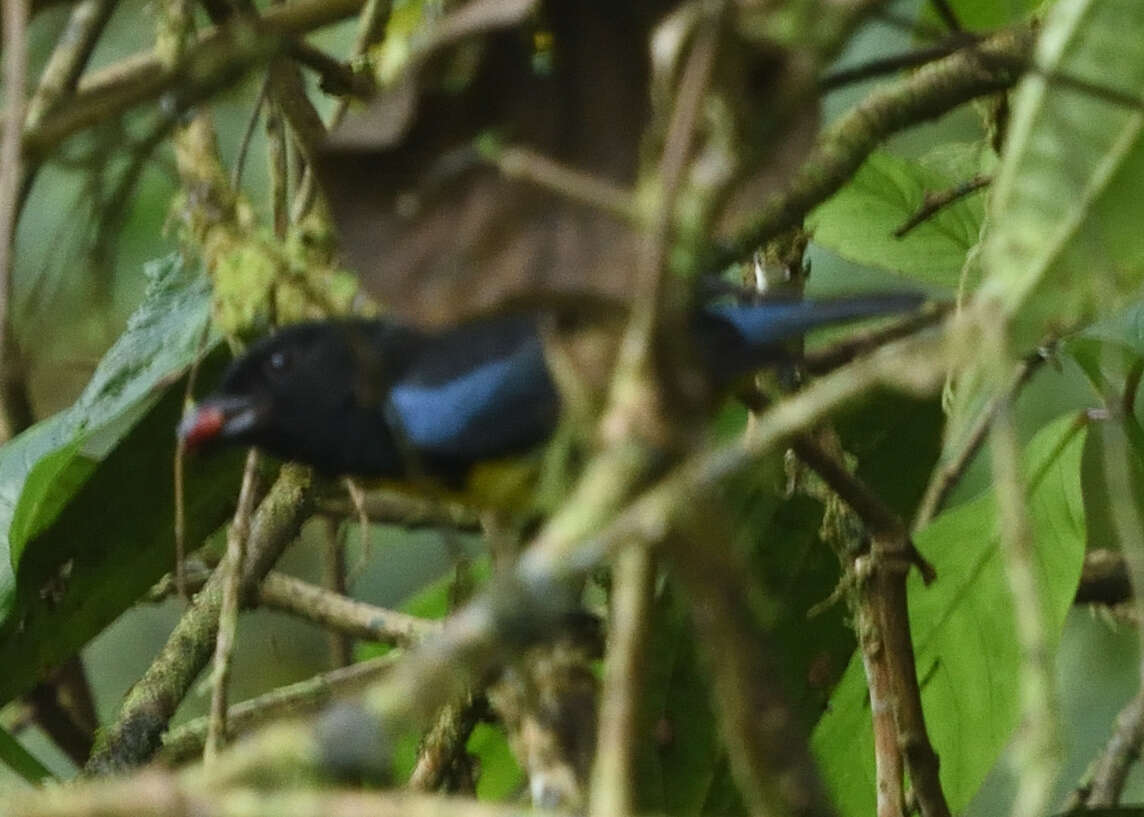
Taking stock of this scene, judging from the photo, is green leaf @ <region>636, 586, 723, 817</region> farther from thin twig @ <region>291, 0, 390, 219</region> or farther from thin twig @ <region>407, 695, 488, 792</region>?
thin twig @ <region>291, 0, 390, 219</region>

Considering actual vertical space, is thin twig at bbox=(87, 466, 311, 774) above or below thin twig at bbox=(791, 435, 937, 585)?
above

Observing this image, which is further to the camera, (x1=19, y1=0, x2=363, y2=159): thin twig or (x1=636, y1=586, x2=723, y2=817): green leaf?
(x1=636, y1=586, x2=723, y2=817): green leaf

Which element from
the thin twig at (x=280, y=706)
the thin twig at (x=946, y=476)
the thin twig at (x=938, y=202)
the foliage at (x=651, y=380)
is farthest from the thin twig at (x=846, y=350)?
the thin twig at (x=280, y=706)

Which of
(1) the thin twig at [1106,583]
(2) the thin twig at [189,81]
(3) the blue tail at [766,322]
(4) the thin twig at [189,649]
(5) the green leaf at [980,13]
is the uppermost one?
(2) the thin twig at [189,81]

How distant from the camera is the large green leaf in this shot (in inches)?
71.6

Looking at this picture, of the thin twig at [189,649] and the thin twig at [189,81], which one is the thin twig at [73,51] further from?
the thin twig at [189,81]

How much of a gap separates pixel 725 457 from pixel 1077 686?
2.52 m

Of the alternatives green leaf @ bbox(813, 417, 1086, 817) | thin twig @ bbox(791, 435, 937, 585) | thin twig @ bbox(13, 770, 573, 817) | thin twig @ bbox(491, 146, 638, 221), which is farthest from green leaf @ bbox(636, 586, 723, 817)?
thin twig @ bbox(13, 770, 573, 817)

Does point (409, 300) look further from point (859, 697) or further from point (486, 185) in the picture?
point (859, 697)

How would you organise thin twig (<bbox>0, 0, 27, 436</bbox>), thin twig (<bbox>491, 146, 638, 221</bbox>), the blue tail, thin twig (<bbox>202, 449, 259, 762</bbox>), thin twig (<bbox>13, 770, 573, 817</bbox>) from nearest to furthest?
thin twig (<bbox>13, 770, 573, 817</bbox>), thin twig (<bbox>491, 146, 638, 221</bbox>), thin twig (<bbox>0, 0, 27, 436</bbox>), thin twig (<bbox>202, 449, 259, 762</bbox>), the blue tail

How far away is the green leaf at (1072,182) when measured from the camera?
38.6 inches

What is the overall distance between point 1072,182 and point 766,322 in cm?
68

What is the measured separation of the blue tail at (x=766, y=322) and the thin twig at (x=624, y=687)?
0.93m

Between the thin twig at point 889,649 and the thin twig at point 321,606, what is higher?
the thin twig at point 321,606
